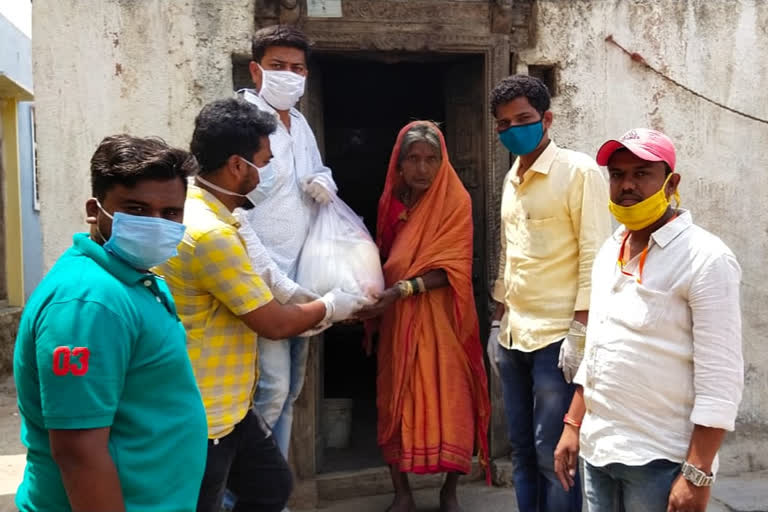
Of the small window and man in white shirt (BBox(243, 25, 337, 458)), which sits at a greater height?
the small window

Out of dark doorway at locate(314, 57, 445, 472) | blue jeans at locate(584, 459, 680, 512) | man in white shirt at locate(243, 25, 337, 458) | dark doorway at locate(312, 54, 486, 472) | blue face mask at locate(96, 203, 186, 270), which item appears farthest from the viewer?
dark doorway at locate(314, 57, 445, 472)

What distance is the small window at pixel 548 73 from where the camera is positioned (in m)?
3.95

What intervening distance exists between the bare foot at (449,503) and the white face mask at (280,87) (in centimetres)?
204

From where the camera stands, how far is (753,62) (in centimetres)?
412

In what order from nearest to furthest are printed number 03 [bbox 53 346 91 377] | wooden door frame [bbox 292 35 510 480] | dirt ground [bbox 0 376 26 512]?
printed number 03 [bbox 53 346 91 377] < wooden door frame [bbox 292 35 510 480] < dirt ground [bbox 0 376 26 512]

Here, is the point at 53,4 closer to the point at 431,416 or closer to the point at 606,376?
the point at 431,416

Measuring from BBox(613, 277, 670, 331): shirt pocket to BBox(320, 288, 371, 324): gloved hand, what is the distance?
103 centimetres

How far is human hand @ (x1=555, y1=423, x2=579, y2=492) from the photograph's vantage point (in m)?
2.29

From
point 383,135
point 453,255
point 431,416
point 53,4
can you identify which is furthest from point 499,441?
point 383,135

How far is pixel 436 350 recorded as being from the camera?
3.43 meters

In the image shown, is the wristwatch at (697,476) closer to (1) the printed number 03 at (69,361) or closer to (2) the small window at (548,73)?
(1) the printed number 03 at (69,361)

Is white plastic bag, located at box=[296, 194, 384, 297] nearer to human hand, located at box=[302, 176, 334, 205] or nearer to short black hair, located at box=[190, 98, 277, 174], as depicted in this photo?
human hand, located at box=[302, 176, 334, 205]

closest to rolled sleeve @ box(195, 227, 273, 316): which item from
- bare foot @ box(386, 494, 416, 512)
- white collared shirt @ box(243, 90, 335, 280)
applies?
white collared shirt @ box(243, 90, 335, 280)

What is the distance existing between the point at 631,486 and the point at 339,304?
1.27 metres
